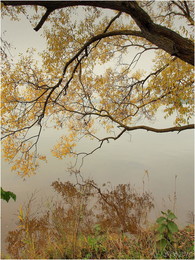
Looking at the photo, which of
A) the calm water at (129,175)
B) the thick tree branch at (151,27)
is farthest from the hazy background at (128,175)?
the thick tree branch at (151,27)

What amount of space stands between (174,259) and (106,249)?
1085mm

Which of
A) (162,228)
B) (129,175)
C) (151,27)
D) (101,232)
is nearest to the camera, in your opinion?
(151,27)

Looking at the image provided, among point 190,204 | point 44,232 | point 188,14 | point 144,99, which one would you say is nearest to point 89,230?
point 44,232

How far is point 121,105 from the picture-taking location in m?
5.75

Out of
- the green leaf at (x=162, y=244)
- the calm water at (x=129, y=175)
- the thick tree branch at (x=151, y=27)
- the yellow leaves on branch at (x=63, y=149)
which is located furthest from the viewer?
the yellow leaves on branch at (x=63, y=149)

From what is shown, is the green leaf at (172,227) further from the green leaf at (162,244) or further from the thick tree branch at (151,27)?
the thick tree branch at (151,27)

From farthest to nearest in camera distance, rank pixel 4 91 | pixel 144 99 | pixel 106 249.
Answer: pixel 144 99, pixel 4 91, pixel 106 249

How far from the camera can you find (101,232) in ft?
13.2

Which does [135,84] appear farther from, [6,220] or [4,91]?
[6,220]

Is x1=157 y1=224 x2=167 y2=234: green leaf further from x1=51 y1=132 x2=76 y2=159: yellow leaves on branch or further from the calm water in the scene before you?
x1=51 y1=132 x2=76 y2=159: yellow leaves on branch

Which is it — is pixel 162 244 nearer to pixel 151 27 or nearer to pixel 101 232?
pixel 101 232

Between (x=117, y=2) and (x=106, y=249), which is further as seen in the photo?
(x=106, y=249)

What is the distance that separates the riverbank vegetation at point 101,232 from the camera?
2.76 m

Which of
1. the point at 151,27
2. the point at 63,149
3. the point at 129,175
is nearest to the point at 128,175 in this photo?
the point at 129,175
